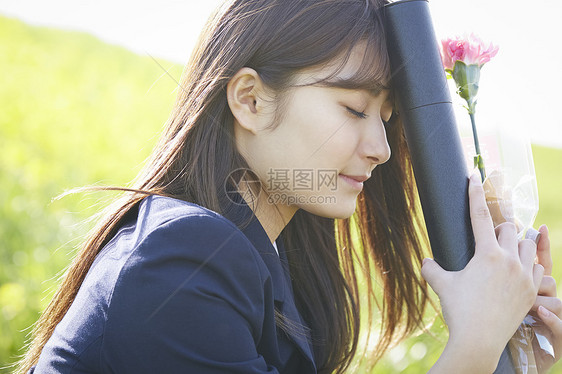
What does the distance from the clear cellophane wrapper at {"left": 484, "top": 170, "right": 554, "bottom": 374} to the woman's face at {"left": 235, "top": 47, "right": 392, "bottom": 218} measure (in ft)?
1.11

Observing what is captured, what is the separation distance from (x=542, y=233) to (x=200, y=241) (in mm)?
1137

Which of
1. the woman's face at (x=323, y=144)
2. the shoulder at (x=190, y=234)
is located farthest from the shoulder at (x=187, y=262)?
the woman's face at (x=323, y=144)

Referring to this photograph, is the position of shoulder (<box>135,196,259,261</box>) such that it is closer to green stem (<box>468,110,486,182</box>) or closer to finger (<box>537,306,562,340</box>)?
green stem (<box>468,110,486,182</box>)

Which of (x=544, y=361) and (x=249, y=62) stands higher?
(x=249, y=62)

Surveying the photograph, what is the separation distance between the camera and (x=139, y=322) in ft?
4.00

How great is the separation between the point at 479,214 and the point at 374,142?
0.36m

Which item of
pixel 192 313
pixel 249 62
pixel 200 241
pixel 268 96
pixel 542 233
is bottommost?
pixel 542 233

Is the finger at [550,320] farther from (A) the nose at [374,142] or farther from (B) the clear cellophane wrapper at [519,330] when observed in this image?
(A) the nose at [374,142]

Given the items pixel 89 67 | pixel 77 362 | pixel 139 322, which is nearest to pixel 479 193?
pixel 139 322

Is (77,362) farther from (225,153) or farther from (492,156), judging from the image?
(492,156)

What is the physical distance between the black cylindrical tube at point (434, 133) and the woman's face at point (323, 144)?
113 mm

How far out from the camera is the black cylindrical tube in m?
1.61

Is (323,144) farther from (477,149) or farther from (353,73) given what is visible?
(477,149)

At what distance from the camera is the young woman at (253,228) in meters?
1.24
